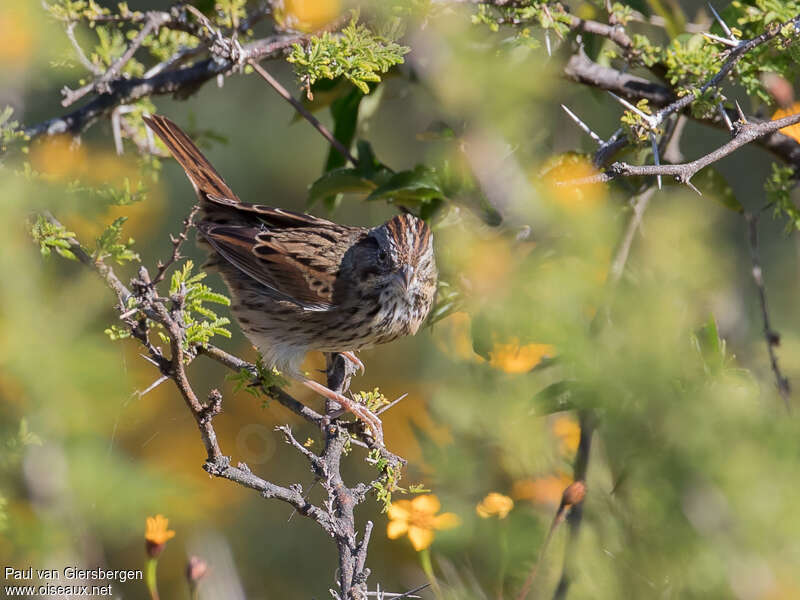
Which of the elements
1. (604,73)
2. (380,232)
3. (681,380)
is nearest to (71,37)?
(380,232)

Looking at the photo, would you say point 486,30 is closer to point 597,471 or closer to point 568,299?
point 597,471

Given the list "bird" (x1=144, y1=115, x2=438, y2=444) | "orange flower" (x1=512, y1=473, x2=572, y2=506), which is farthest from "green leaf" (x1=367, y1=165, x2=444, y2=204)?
"orange flower" (x1=512, y1=473, x2=572, y2=506)

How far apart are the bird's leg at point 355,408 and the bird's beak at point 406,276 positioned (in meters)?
0.45

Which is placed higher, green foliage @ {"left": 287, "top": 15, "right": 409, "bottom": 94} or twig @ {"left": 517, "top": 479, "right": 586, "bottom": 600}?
green foliage @ {"left": 287, "top": 15, "right": 409, "bottom": 94}

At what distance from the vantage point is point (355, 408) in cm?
230

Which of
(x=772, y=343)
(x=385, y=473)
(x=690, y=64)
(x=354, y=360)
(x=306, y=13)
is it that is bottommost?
(x=354, y=360)

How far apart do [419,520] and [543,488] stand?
0.36 meters

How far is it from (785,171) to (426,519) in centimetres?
164

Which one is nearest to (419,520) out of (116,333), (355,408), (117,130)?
(355,408)

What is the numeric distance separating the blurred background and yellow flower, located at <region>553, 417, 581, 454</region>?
12 millimetres

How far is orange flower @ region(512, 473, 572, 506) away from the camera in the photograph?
81.7 inches

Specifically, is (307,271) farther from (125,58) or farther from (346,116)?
(125,58)

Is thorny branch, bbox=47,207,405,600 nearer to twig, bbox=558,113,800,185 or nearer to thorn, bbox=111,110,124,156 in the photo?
twig, bbox=558,113,800,185

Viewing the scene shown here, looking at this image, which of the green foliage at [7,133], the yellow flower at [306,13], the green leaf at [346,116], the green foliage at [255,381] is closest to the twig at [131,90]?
the yellow flower at [306,13]
